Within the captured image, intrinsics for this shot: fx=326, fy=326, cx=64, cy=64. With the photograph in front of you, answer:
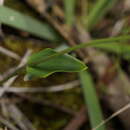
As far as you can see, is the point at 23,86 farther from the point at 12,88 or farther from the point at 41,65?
the point at 41,65

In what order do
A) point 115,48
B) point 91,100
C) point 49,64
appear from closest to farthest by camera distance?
point 49,64, point 91,100, point 115,48

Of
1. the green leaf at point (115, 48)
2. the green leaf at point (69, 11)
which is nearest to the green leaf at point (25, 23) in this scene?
the green leaf at point (69, 11)

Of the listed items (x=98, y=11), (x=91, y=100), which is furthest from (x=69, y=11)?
(x=91, y=100)

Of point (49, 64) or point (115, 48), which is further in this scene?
point (115, 48)

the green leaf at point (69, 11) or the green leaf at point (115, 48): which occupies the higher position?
the green leaf at point (69, 11)

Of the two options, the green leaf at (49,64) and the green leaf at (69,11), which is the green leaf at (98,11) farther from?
the green leaf at (49,64)

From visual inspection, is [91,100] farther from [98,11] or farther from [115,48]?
[98,11]

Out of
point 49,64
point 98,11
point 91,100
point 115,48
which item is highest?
point 98,11
